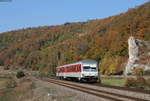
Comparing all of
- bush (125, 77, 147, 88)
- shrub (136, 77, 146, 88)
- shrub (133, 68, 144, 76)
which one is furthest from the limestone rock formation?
shrub (136, 77, 146, 88)

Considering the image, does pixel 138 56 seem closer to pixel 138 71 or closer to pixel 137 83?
pixel 138 71

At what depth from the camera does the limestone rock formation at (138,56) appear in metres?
42.9

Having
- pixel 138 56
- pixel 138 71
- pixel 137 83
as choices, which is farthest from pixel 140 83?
pixel 138 56

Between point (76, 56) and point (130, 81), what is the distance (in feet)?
197

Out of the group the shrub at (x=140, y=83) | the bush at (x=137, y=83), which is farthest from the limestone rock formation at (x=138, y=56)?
the shrub at (x=140, y=83)

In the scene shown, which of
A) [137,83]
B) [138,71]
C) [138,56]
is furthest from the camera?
[138,56]

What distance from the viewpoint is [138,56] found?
46344 millimetres

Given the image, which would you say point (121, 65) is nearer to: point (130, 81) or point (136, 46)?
point (136, 46)

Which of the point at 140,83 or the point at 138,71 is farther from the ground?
the point at 138,71

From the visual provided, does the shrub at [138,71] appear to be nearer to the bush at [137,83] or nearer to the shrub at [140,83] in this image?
the bush at [137,83]

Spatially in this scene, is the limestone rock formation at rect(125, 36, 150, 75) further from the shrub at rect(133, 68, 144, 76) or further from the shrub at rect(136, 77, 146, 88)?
the shrub at rect(136, 77, 146, 88)

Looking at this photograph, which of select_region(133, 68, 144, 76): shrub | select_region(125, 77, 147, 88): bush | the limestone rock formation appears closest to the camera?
select_region(125, 77, 147, 88): bush

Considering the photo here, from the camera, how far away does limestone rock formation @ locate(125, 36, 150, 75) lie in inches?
1689

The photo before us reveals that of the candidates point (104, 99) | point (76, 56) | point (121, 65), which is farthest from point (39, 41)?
point (104, 99)
